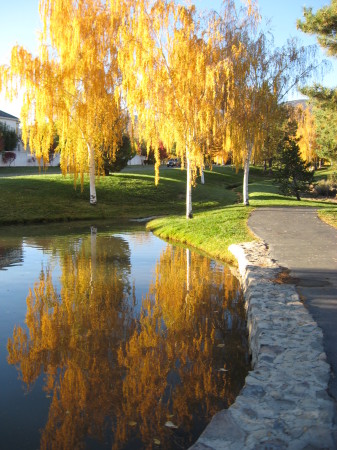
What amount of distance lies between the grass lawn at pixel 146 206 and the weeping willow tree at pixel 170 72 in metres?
3.20

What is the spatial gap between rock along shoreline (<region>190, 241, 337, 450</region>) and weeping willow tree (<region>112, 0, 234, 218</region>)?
13.0 meters

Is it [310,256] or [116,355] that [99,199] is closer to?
[310,256]

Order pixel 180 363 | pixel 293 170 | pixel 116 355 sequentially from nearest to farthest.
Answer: pixel 180 363
pixel 116 355
pixel 293 170

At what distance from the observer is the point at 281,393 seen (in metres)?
4.55

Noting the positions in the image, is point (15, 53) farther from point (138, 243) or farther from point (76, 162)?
point (138, 243)

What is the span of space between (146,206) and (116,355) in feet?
81.7

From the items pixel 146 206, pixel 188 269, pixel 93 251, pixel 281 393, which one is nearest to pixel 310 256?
pixel 188 269

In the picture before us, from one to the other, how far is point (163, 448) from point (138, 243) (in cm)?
1351

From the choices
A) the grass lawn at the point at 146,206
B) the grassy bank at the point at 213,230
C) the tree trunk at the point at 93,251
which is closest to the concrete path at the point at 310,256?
the grassy bank at the point at 213,230

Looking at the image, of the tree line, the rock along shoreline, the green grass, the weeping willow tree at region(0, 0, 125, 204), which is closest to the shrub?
the green grass

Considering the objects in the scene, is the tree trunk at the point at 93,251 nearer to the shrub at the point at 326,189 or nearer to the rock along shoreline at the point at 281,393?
the rock along shoreline at the point at 281,393

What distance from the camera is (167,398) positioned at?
5281 mm

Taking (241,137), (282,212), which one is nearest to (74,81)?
(241,137)

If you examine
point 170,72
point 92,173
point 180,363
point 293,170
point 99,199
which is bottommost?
point 180,363
